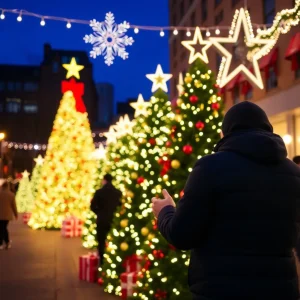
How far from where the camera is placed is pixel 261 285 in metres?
2.53

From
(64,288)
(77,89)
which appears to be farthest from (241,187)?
(77,89)

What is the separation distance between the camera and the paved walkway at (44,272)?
29.3 feet

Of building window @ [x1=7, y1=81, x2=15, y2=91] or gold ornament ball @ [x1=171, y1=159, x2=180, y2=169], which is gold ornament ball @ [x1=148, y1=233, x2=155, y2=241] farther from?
building window @ [x1=7, y1=81, x2=15, y2=91]

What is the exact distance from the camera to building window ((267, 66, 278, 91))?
2069cm

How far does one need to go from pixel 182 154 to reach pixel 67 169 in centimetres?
1591

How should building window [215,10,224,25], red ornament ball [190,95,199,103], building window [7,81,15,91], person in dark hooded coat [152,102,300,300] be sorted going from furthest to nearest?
1. building window [7,81,15,91]
2. building window [215,10,224,25]
3. red ornament ball [190,95,199,103]
4. person in dark hooded coat [152,102,300,300]

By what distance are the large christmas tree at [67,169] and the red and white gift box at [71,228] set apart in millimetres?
1474

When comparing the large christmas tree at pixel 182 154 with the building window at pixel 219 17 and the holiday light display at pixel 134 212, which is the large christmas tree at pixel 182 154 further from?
the building window at pixel 219 17

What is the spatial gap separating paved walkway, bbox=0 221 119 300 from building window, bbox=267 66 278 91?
953 centimetres

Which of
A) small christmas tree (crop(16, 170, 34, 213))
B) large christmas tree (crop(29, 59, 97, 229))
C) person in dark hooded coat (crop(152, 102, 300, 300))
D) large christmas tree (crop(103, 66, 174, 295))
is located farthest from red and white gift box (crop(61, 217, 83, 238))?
small christmas tree (crop(16, 170, 34, 213))

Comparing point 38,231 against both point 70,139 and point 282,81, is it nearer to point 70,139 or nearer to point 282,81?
point 70,139

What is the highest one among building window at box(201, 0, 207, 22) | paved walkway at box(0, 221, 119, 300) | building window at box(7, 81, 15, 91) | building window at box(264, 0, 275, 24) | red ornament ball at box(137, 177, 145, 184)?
building window at box(7, 81, 15, 91)

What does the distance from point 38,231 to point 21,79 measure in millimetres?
54118

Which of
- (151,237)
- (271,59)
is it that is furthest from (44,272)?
(271,59)
